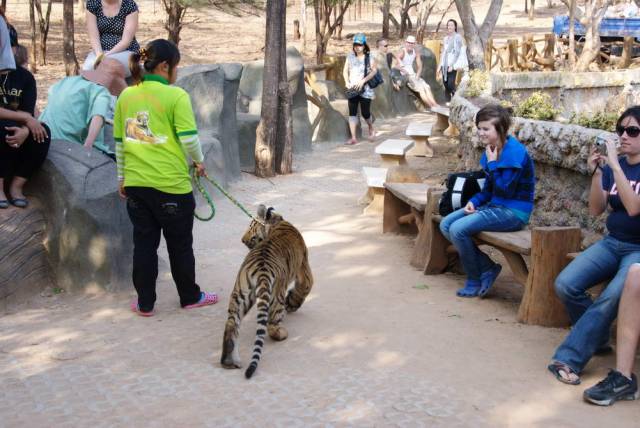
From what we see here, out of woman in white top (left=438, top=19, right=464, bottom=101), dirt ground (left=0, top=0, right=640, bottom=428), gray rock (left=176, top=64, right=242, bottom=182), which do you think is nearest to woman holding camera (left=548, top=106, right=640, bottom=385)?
dirt ground (left=0, top=0, right=640, bottom=428)

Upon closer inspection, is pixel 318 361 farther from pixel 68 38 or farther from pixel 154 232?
pixel 68 38

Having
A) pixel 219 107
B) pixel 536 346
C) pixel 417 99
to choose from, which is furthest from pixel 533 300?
pixel 417 99

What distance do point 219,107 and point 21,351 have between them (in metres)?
5.96

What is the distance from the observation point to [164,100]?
5.17 m

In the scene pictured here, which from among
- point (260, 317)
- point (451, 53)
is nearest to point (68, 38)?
point (451, 53)

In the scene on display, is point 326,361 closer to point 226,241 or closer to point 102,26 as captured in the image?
point 226,241

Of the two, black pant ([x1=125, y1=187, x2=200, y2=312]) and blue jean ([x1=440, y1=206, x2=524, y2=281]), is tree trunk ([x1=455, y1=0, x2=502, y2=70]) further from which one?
black pant ([x1=125, y1=187, x2=200, y2=312])

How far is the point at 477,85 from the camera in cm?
1185

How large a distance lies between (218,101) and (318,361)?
6.24 m

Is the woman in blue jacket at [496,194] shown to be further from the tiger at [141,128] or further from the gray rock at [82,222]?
the gray rock at [82,222]

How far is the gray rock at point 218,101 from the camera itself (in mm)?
10227

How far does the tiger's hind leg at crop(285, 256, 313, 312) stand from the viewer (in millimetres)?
5465

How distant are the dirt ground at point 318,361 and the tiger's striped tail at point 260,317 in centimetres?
9

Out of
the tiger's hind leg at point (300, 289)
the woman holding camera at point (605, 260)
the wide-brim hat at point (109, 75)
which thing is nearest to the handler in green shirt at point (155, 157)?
the tiger's hind leg at point (300, 289)
